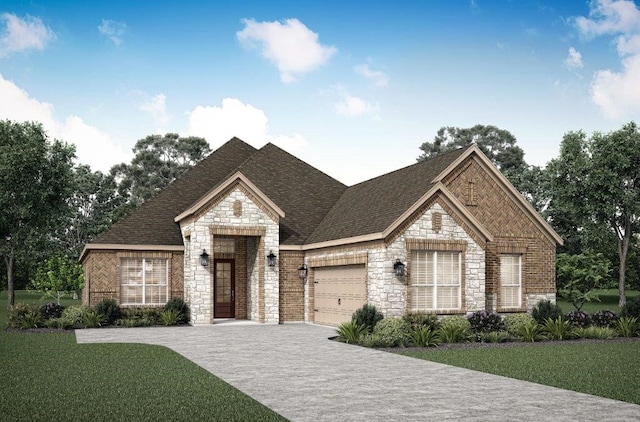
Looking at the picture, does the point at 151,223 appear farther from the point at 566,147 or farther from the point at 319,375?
the point at 566,147

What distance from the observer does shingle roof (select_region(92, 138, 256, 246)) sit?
28.4 metres

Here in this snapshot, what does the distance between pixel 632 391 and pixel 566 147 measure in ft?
119

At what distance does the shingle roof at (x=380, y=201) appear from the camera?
23.6 meters

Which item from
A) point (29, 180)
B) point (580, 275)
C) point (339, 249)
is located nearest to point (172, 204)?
point (339, 249)

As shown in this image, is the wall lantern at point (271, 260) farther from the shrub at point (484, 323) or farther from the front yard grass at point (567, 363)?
the front yard grass at point (567, 363)

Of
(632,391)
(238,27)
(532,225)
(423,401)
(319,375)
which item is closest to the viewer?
(423,401)

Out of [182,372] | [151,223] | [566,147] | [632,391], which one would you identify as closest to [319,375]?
[182,372]

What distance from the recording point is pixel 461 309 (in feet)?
75.5

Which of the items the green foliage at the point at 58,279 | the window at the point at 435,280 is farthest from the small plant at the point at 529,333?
the green foliage at the point at 58,279

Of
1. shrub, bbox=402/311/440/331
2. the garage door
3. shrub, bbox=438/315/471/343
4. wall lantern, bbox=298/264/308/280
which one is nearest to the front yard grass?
shrub, bbox=438/315/471/343

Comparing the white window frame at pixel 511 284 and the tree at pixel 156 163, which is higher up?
the tree at pixel 156 163

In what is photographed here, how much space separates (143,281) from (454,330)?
13.4m

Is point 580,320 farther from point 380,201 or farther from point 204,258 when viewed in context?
point 204,258

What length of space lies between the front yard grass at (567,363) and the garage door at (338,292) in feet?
20.4
